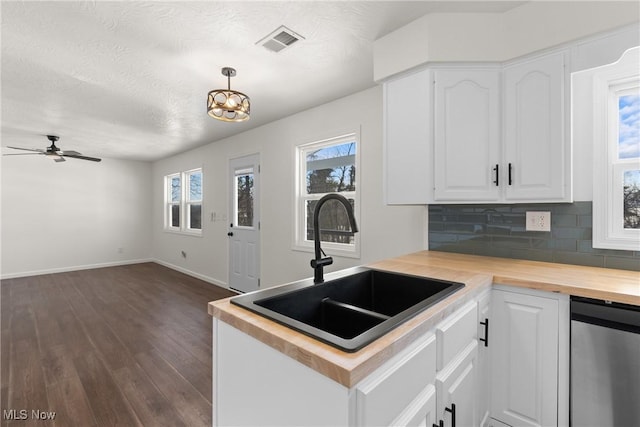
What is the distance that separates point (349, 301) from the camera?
1.46m

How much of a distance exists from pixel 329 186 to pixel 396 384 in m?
2.64

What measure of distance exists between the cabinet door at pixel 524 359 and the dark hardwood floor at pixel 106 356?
5.67ft

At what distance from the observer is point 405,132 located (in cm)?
197

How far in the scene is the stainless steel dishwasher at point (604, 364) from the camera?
1.17 meters

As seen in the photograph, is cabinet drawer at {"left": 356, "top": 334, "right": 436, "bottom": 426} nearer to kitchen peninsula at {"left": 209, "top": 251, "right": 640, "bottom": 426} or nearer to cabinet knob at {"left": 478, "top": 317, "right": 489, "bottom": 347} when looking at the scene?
kitchen peninsula at {"left": 209, "top": 251, "right": 640, "bottom": 426}

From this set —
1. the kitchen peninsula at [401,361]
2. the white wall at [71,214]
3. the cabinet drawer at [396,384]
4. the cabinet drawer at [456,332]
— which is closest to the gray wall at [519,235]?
the kitchen peninsula at [401,361]

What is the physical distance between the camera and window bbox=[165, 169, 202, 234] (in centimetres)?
576

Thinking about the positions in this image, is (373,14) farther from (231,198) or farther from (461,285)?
(231,198)

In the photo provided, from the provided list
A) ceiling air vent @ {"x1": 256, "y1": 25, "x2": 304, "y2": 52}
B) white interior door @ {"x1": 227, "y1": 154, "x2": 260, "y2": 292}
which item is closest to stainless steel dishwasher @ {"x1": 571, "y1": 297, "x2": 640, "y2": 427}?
ceiling air vent @ {"x1": 256, "y1": 25, "x2": 304, "y2": 52}

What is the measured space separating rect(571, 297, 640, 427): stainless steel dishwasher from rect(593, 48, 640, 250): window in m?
0.69

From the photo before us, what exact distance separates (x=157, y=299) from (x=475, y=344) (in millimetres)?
4198

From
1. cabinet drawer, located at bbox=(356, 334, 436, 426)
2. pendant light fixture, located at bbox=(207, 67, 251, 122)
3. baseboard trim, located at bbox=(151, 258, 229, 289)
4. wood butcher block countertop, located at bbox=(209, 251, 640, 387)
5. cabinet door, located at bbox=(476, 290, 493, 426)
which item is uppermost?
pendant light fixture, located at bbox=(207, 67, 251, 122)

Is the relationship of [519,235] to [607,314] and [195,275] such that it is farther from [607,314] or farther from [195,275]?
[195,275]

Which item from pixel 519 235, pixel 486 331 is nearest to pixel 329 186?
pixel 519 235
